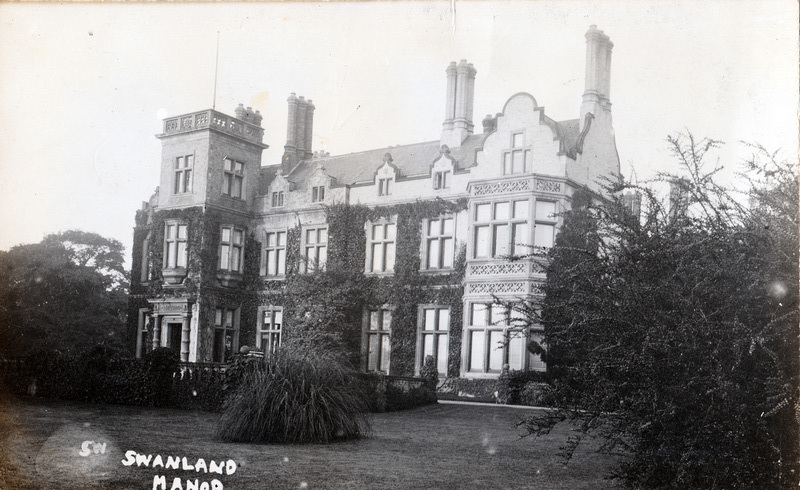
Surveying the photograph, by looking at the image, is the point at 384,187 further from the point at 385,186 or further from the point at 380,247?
the point at 380,247

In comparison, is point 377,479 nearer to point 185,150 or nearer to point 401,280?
point 401,280

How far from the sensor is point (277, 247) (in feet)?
74.4

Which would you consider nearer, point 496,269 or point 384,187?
point 496,269

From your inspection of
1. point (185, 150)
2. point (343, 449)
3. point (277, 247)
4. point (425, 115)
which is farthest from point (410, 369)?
point (343, 449)

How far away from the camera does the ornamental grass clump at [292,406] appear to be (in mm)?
8734

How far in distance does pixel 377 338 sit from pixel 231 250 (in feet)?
18.7

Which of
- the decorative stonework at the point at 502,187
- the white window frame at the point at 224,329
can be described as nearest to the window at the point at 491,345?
the decorative stonework at the point at 502,187

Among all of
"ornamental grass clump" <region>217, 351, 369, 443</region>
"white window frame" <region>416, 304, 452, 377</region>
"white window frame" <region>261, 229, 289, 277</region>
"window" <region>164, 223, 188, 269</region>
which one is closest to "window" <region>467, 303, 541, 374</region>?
"white window frame" <region>416, 304, 452, 377</region>

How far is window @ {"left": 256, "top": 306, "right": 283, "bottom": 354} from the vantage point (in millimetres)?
21906

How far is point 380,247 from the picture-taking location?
68.8 ft

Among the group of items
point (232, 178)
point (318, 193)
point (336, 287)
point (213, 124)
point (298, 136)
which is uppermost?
point (298, 136)

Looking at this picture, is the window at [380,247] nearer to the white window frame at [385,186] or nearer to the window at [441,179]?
the white window frame at [385,186]

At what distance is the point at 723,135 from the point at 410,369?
13665 millimetres

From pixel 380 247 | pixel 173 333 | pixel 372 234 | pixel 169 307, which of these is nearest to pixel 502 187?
pixel 380 247
